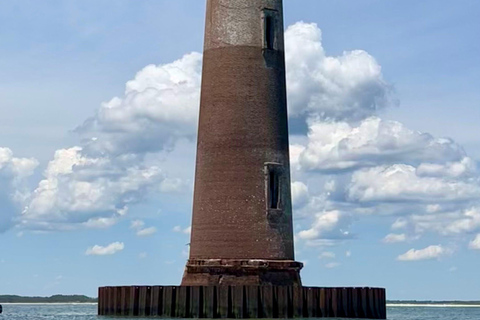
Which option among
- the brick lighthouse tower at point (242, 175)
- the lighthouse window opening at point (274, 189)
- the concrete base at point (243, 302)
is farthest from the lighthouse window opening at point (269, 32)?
the concrete base at point (243, 302)

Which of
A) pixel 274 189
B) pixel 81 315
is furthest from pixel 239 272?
pixel 81 315

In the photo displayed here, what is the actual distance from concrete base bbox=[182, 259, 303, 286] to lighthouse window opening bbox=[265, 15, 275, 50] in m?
6.97

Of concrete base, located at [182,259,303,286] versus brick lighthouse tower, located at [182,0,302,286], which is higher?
brick lighthouse tower, located at [182,0,302,286]

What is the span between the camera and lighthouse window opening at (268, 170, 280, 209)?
34219 mm

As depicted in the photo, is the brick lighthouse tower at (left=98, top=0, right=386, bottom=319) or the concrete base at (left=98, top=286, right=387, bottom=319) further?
the brick lighthouse tower at (left=98, top=0, right=386, bottom=319)

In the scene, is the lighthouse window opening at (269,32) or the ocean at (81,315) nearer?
the lighthouse window opening at (269,32)

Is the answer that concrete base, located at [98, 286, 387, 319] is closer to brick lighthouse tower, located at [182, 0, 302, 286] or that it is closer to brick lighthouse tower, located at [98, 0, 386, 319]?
brick lighthouse tower, located at [98, 0, 386, 319]

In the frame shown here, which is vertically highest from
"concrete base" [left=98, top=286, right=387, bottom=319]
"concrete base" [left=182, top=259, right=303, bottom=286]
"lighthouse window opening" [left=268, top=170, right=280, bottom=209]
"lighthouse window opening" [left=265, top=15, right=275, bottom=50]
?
"lighthouse window opening" [left=265, top=15, right=275, bottom=50]

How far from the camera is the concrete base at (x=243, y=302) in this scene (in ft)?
103

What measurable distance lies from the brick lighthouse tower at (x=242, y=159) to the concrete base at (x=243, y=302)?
1.85 metres

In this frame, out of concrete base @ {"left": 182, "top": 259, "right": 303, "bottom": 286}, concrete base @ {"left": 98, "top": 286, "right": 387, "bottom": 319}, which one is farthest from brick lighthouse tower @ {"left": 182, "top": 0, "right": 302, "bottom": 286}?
concrete base @ {"left": 98, "top": 286, "right": 387, "bottom": 319}

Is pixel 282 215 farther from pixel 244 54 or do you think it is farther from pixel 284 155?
pixel 244 54

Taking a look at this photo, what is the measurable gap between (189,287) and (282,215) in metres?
4.35

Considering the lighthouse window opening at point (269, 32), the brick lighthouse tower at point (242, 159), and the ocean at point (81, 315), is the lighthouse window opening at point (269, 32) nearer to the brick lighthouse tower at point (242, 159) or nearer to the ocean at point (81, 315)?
the brick lighthouse tower at point (242, 159)
